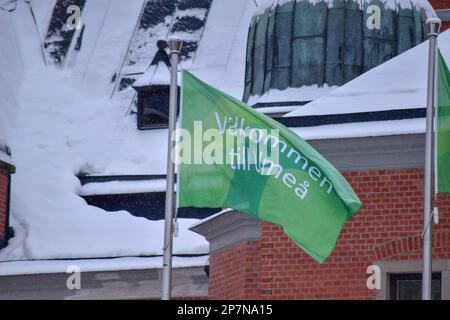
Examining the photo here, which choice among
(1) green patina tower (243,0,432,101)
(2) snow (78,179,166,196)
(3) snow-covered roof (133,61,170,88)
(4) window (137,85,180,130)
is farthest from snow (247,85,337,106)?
(4) window (137,85,180,130)

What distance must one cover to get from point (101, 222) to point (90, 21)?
15.1ft

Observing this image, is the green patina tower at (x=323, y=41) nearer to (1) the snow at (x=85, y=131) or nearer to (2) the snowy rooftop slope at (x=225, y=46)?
(1) the snow at (x=85, y=131)

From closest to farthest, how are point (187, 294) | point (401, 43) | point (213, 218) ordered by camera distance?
1. point (213, 218)
2. point (401, 43)
3. point (187, 294)

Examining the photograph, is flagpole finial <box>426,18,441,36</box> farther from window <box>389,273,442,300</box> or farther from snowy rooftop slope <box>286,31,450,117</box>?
window <box>389,273,442,300</box>

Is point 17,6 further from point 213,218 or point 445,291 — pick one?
point 445,291

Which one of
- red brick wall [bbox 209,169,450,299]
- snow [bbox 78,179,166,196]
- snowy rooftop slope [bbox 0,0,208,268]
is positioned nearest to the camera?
red brick wall [bbox 209,169,450,299]

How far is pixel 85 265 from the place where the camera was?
30297mm

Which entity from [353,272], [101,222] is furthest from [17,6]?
[353,272]

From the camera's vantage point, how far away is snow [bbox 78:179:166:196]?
31.0 meters

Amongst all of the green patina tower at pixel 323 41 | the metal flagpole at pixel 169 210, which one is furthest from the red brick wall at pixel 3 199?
the metal flagpole at pixel 169 210

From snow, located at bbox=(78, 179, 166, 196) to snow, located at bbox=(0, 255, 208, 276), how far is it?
1.36 meters

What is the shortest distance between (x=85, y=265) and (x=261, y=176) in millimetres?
10824

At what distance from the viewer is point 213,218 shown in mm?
25062

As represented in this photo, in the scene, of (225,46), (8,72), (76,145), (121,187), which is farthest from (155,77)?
(8,72)
